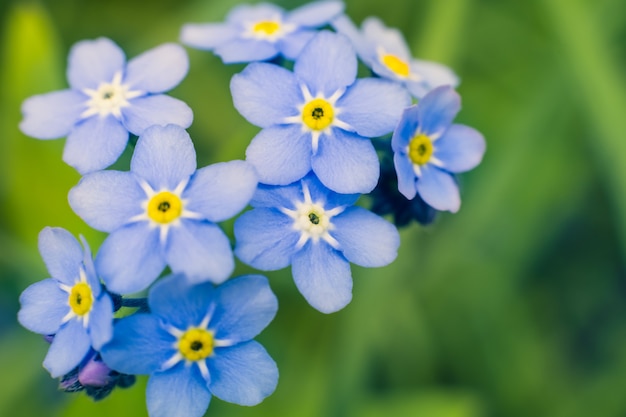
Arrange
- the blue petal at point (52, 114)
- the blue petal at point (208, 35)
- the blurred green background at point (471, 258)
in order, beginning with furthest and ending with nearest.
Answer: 1. the blurred green background at point (471, 258)
2. the blue petal at point (208, 35)
3. the blue petal at point (52, 114)

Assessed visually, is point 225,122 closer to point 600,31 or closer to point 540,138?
point 540,138

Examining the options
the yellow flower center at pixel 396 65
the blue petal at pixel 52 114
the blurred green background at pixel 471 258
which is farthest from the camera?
the blurred green background at pixel 471 258

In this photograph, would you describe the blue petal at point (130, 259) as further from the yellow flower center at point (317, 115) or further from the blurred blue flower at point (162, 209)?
the yellow flower center at point (317, 115)

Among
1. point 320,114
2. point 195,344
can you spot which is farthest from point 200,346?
point 320,114

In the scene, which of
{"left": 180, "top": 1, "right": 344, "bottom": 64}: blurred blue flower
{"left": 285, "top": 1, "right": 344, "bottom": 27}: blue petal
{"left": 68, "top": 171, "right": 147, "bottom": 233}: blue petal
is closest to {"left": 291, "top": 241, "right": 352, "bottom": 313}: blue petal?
{"left": 68, "top": 171, "right": 147, "bottom": 233}: blue petal

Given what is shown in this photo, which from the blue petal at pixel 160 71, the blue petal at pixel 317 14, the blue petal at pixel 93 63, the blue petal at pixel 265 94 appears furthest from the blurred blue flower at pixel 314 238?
the blue petal at pixel 93 63

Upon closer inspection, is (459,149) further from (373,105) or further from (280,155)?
(280,155)
